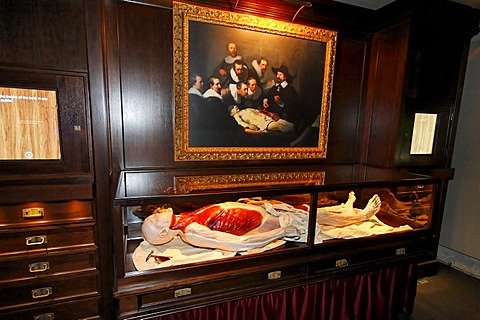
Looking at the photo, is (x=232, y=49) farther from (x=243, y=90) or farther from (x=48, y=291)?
(x=48, y=291)

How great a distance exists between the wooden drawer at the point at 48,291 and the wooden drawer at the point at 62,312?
0.03 meters

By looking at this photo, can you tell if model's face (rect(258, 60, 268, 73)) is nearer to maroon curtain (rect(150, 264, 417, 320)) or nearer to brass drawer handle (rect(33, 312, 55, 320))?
maroon curtain (rect(150, 264, 417, 320))

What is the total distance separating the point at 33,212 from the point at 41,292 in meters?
0.44

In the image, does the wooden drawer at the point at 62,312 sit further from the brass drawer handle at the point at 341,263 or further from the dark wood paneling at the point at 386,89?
the dark wood paneling at the point at 386,89

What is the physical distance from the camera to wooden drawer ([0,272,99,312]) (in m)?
1.27

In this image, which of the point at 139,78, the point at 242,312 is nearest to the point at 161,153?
the point at 139,78

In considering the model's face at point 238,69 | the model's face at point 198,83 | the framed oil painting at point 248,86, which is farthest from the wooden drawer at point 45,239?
the model's face at point 238,69

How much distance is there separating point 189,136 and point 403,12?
2249 mm

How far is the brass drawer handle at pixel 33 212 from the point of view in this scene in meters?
1.25

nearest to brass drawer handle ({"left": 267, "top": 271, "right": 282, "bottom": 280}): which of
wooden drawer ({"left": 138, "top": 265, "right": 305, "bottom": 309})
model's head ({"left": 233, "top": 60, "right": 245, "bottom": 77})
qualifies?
wooden drawer ({"left": 138, "top": 265, "right": 305, "bottom": 309})

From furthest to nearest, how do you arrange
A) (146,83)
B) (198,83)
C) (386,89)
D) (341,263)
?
(386,89)
(198,83)
(146,83)
(341,263)

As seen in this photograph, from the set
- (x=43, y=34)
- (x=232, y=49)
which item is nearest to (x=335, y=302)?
(x=232, y=49)

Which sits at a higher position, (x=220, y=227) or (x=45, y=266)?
(x=220, y=227)

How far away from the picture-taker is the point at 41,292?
1316mm
